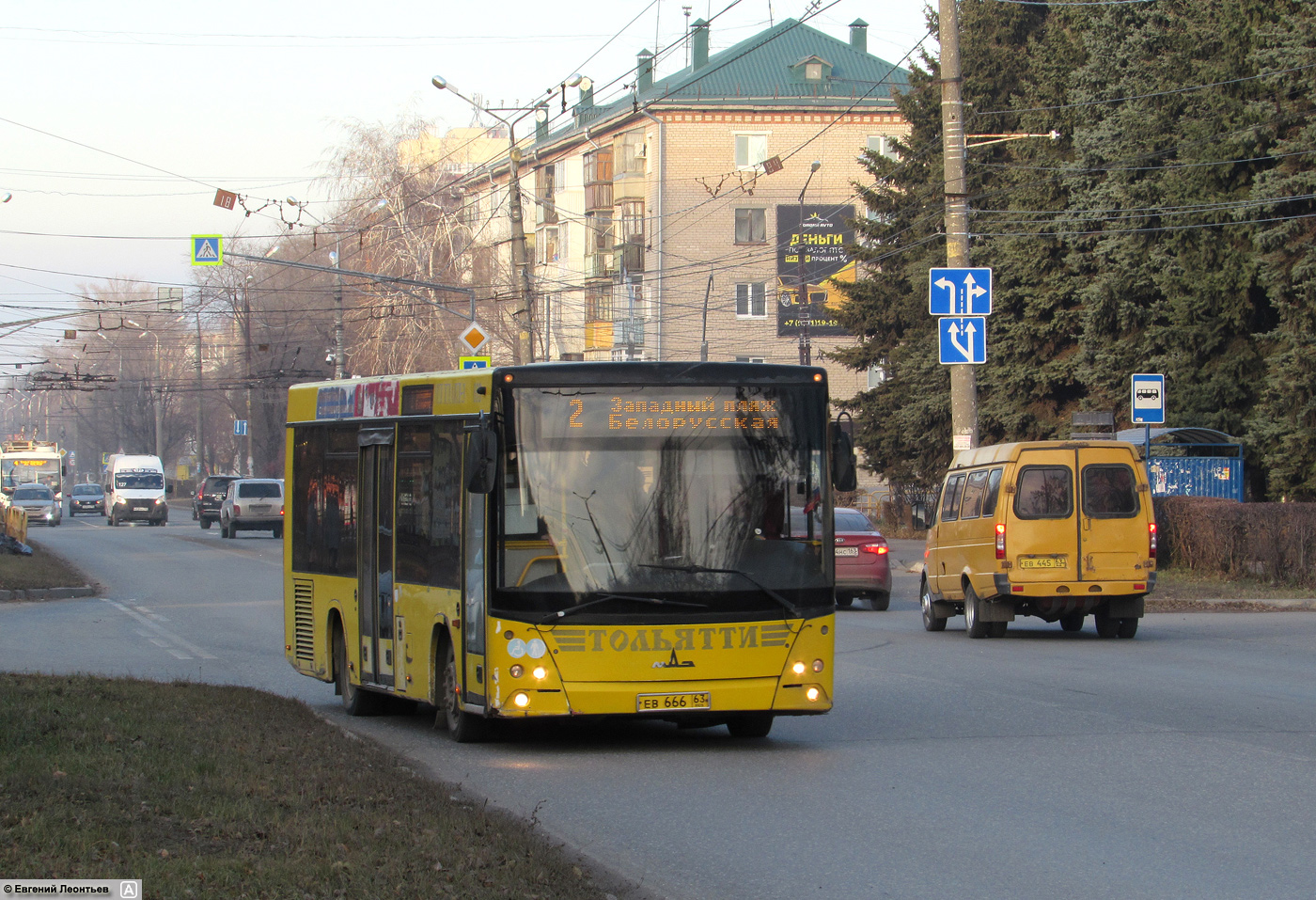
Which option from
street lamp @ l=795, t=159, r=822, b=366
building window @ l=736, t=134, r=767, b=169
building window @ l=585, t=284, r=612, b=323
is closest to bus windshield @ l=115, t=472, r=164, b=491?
building window @ l=585, t=284, r=612, b=323

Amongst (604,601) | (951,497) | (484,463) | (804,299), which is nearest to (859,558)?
(951,497)

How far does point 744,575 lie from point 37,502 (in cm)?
6183

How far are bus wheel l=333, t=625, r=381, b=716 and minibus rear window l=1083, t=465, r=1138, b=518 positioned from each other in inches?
360

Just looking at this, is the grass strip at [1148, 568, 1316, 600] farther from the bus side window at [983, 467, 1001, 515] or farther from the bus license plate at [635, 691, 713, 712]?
the bus license plate at [635, 691, 713, 712]

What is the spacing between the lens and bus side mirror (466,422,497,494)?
10.1m

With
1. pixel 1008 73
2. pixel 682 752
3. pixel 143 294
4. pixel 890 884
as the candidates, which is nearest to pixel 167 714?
pixel 682 752

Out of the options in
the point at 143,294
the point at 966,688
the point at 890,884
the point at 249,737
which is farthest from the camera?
the point at 143,294

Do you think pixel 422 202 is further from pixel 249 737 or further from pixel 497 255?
pixel 249 737

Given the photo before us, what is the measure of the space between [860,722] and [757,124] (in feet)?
200

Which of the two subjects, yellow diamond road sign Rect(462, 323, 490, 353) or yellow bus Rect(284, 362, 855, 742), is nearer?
yellow bus Rect(284, 362, 855, 742)

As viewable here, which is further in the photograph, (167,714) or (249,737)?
(167,714)

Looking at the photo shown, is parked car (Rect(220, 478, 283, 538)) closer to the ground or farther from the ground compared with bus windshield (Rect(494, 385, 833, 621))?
closer to the ground

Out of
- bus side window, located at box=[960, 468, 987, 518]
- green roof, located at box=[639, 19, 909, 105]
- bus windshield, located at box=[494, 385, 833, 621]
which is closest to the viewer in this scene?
bus windshield, located at box=[494, 385, 833, 621]

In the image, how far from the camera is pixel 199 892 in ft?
18.5
